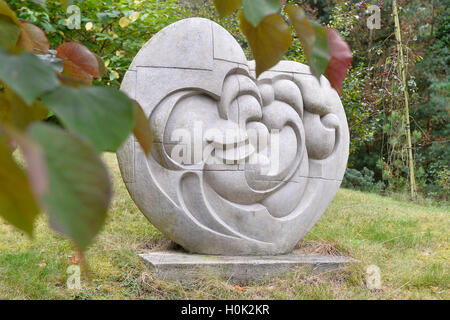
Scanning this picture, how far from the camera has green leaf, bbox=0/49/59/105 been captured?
12.3 inches

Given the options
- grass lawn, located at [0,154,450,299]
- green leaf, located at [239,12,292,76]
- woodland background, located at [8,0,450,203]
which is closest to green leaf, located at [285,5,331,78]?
green leaf, located at [239,12,292,76]

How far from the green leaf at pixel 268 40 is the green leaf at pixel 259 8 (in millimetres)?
67

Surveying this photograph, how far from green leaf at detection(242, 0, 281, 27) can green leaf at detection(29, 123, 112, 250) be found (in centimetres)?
20

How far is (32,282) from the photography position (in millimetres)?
2938

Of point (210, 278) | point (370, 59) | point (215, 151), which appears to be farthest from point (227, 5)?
point (370, 59)

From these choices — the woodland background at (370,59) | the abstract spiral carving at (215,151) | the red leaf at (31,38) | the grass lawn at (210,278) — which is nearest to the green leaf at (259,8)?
the red leaf at (31,38)

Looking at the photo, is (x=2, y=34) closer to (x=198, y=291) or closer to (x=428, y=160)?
(x=198, y=291)

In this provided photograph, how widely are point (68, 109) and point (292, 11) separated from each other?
27 centimetres

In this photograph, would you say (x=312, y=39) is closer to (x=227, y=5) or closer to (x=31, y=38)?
(x=227, y=5)

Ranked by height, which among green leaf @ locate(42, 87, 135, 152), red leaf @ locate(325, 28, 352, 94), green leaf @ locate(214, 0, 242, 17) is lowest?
green leaf @ locate(42, 87, 135, 152)

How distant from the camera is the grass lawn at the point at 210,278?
3039mm

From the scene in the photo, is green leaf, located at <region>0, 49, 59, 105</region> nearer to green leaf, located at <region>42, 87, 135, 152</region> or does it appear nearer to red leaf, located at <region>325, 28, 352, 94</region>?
green leaf, located at <region>42, 87, 135, 152</region>
